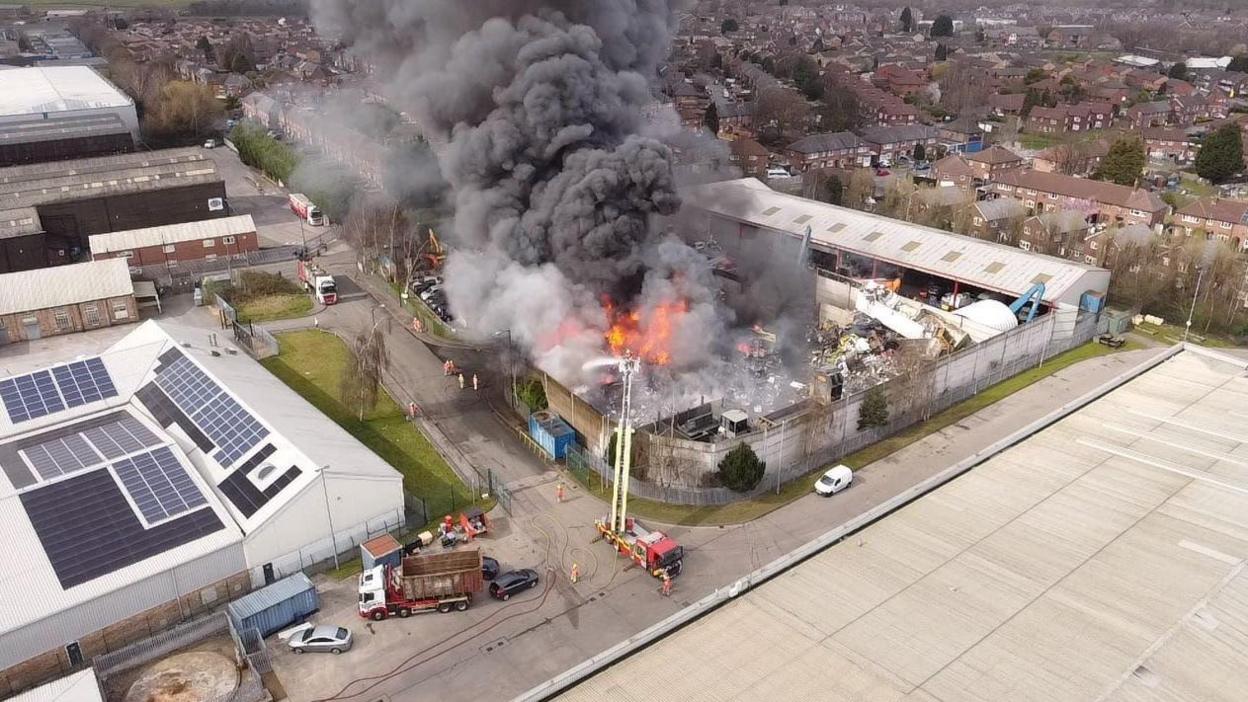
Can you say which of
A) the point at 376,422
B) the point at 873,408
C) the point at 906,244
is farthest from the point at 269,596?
the point at 906,244

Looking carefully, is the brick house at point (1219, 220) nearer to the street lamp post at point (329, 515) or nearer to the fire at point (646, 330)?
the fire at point (646, 330)

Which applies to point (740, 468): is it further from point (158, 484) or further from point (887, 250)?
point (887, 250)

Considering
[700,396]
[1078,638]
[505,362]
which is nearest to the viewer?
[1078,638]

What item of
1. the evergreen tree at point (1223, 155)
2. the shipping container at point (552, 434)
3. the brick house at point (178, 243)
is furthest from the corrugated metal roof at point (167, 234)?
the evergreen tree at point (1223, 155)

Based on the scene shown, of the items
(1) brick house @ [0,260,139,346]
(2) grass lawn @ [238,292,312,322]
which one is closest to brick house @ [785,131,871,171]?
(2) grass lawn @ [238,292,312,322]

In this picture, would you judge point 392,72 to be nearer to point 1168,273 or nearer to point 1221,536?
point 1221,536

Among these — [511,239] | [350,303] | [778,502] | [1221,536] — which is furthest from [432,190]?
[1221,536]
